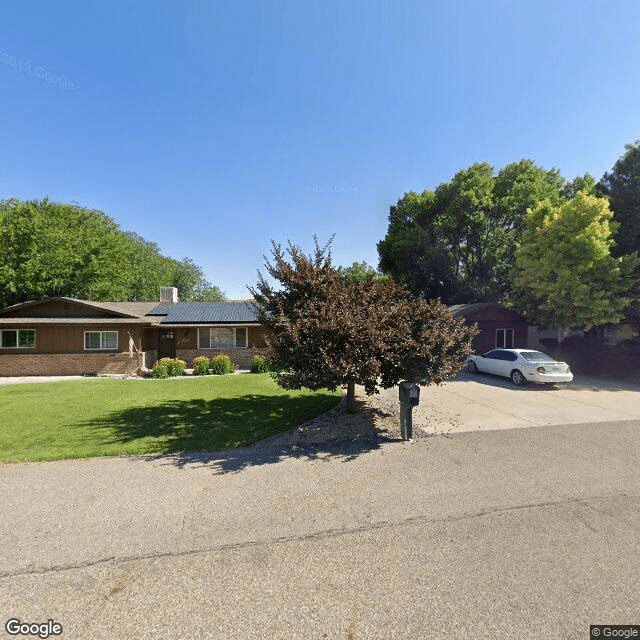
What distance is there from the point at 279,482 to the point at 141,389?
10070 millimetres

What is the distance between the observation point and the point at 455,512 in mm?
4113

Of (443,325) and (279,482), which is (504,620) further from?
(443,325)

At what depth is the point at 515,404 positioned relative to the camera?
10.2m

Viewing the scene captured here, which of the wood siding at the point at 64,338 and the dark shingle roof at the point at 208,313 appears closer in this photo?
the wood siding at the point at 64,338

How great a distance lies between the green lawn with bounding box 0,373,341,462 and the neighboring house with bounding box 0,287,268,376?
361cm

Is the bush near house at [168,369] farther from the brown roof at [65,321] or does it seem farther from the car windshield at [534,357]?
the car windshield at [534,357]

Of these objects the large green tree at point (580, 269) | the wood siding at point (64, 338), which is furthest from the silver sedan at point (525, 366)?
the wood siding at point (64, 338)

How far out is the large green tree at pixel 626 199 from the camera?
1709cm

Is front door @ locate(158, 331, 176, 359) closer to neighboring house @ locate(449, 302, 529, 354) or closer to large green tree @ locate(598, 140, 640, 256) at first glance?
neighboring house @ locate(449, 302, 529, 354)

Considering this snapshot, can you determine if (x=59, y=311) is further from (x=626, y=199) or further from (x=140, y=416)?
(x=626, y=199)

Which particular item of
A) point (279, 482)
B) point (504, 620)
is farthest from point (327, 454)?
point (504, 620)

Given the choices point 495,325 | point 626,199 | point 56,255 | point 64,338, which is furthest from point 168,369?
point 626,199

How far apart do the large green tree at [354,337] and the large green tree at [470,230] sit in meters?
21.6

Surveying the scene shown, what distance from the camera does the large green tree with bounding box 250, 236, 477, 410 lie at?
6656 millimetres
